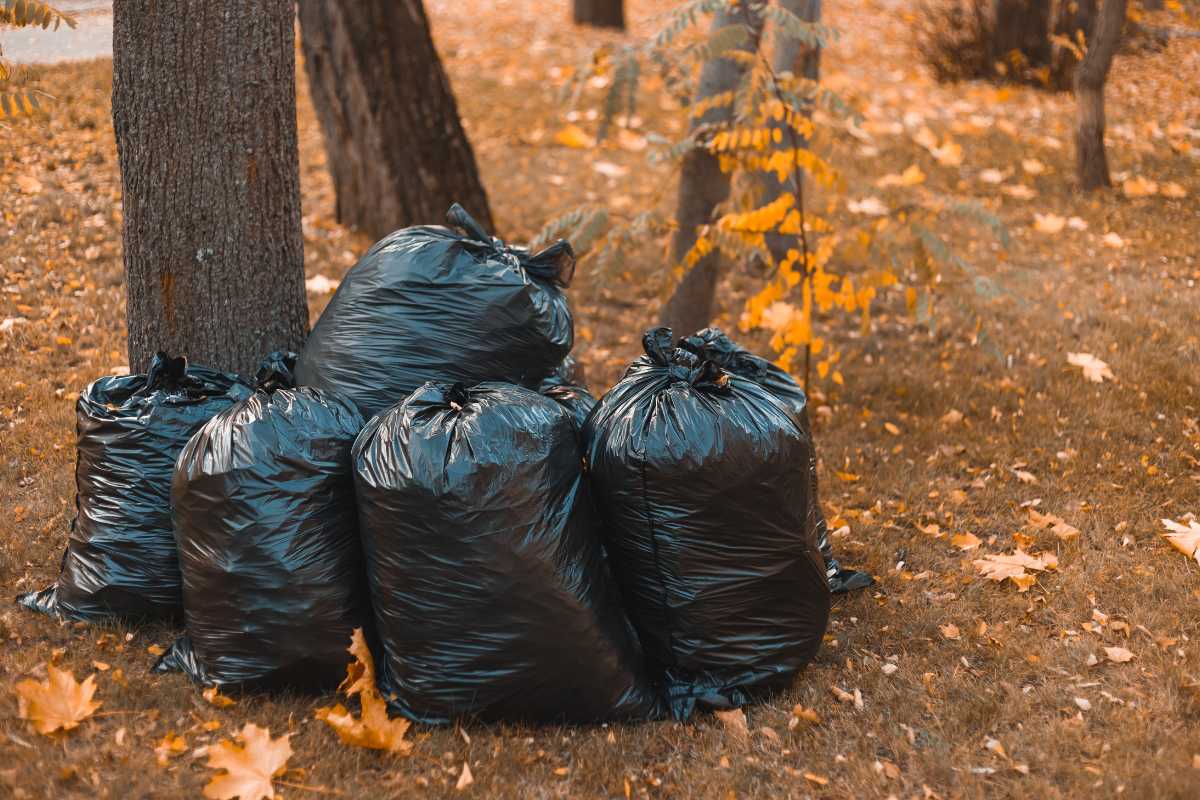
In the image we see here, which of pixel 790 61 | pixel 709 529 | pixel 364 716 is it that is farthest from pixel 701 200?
pixel 364 716

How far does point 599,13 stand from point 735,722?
992 centimetres

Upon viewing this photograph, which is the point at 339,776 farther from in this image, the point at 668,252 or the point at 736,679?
the point at 668,252

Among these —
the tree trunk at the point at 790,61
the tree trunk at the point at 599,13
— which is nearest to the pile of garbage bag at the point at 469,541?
the tree trunk at the point at 790,61

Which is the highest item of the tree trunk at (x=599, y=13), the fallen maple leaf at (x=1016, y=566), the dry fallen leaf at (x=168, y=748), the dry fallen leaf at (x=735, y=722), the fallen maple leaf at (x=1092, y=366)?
the tree trunk at (x=599, y=13)

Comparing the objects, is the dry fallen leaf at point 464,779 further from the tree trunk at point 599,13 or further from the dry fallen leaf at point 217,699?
the tree trunk at point 599,13

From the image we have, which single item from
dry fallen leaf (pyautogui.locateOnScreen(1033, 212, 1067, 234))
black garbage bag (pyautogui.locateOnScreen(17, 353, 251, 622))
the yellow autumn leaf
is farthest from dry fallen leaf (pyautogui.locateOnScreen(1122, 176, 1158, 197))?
black garbage bag (pyautogui.locateOnScreen(17, 353, 251, 622))

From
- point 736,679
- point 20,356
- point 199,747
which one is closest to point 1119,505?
point 736,679

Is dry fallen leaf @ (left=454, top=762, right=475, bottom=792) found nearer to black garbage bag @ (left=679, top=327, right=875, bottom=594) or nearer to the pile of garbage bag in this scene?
the pile of garbage bag

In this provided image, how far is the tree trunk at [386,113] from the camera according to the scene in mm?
5348

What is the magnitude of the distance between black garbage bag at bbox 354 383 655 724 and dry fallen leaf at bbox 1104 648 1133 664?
128cm

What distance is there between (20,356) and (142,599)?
175 cm

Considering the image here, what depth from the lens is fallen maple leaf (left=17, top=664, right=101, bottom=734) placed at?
7.97ft

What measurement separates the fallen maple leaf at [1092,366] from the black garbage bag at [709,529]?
8.03ft

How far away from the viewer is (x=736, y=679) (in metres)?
2.76
